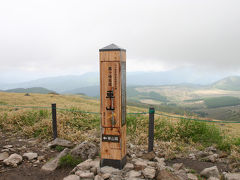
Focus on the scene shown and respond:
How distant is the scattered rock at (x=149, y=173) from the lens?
214 inches

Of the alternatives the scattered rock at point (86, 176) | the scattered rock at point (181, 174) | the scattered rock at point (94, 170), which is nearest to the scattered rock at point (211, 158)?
the scattered rock at point (181, 174)

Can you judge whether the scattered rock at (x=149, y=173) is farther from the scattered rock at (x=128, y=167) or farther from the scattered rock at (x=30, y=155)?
the scattered rock at (x=30, y=155)

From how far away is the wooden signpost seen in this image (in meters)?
5.57

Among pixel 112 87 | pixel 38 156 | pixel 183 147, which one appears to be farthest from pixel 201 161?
pixel 38 156

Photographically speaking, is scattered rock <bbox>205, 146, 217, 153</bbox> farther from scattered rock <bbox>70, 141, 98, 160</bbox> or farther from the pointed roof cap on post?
the pointed roof cap on post

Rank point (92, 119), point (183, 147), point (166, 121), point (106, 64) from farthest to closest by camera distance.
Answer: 1. point (92, 119)
2. point (166, 121)
3. point (183, 147)
4. point (106, 64)

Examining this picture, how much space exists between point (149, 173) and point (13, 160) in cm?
445

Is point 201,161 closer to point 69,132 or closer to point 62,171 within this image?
point 62,171

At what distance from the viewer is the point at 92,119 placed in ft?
38.2

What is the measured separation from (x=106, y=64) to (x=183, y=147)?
208 inches

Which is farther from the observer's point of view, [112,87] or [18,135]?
[18,135]

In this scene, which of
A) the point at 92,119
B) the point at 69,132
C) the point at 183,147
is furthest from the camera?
the point at 92,119

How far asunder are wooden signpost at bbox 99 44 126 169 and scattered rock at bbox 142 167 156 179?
70cm

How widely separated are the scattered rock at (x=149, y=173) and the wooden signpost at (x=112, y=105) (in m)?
0.70
